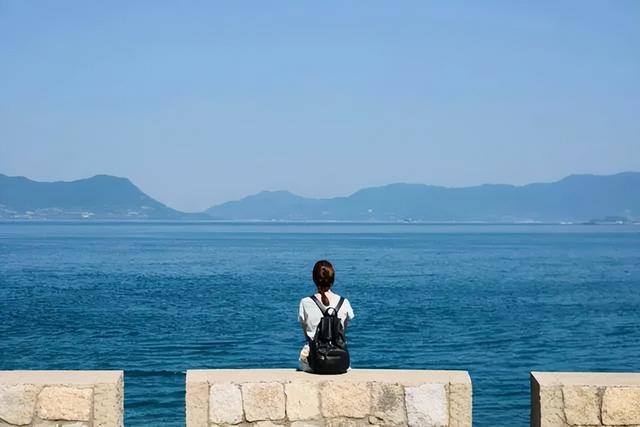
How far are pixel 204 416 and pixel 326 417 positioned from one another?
2.77 feet

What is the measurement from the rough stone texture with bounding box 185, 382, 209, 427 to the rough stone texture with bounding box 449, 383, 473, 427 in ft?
5.56

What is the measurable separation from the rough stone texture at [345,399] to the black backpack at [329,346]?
0.83 feet

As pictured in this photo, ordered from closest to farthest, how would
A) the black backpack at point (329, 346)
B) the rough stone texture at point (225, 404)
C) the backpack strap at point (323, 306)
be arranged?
1. the rough stone texture at point (225, 404)
2. the black backpack at point (329, 346)
3. the backpack strap at point (323, 306)

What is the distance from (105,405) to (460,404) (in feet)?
7.99

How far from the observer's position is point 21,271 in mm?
68938

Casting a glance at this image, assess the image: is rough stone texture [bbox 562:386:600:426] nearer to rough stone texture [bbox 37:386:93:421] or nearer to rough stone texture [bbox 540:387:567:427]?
rough stone texture [bbox 540:387:567:427]

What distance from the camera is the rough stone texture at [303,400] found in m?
7.07

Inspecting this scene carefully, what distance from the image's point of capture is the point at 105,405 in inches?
273

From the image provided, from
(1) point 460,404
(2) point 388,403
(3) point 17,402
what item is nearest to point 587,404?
(1) point 460,404

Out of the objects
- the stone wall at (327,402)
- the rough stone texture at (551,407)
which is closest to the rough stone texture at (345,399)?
the stone wall at (327,402)

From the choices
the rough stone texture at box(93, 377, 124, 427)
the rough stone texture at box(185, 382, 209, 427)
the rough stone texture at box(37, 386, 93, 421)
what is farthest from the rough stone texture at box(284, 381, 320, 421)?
the rough stone texture at box(37, 386, 93, 421)

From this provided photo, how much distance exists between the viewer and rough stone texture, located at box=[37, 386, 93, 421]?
6.92m

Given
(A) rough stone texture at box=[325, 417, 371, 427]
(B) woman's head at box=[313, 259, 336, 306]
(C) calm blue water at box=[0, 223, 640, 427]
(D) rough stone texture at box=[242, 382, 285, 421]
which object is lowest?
(C) calm blue water at box=[0, 223, 640, 427]

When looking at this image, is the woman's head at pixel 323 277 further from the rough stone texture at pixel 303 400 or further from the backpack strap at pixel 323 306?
the rough stone texture at pixel 303 400
